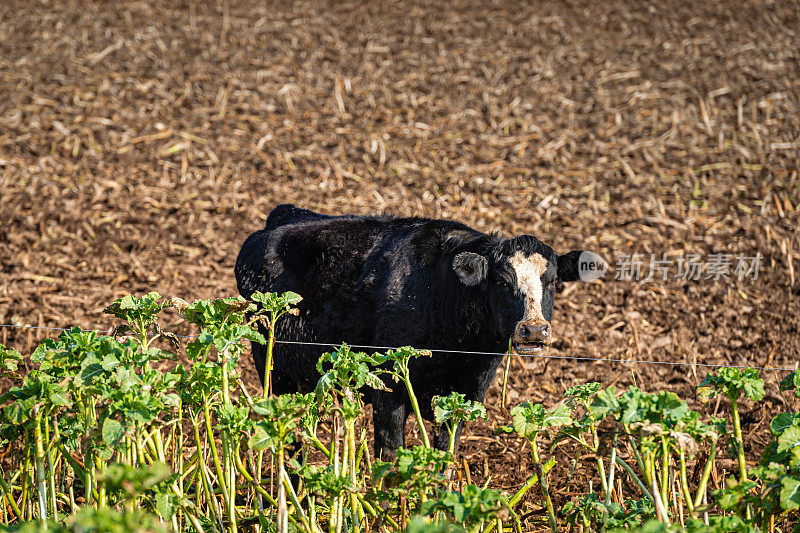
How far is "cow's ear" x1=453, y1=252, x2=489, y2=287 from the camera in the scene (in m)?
5.03

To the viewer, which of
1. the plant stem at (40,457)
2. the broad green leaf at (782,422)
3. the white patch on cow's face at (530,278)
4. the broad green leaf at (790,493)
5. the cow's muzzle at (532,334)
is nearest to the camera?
the broad green leaf at (790,493)

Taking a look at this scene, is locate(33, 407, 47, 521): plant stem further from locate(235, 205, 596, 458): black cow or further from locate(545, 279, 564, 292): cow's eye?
locate(545, 279, 564, 292): cow's eye

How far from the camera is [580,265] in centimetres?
532

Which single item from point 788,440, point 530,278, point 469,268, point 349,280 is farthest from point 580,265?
point 788,440

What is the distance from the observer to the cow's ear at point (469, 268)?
5.03 meters

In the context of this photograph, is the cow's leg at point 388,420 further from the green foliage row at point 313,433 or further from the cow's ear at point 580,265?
the cow's ear at point 580,265

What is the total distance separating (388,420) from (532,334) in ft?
3.73

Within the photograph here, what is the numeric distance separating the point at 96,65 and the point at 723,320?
9922 millimetres

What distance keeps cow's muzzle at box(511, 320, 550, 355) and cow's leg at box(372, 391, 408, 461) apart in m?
0.91

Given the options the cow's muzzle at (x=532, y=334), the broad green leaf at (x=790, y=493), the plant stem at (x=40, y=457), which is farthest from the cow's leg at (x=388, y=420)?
the broad green leaf at (x=790, y=493)

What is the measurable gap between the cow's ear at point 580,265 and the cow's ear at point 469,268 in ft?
2.13

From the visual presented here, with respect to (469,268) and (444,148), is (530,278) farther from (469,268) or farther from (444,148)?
(444,148)

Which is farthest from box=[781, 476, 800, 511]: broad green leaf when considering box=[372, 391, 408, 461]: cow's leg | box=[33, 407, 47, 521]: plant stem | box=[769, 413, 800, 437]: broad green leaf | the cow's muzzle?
box=[33, 407, 47, 521]: plant stem

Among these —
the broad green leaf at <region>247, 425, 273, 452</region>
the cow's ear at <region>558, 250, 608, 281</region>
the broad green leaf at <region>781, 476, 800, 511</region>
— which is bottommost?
the broad green leaf at <region>781, 476, 800, 511</region>
